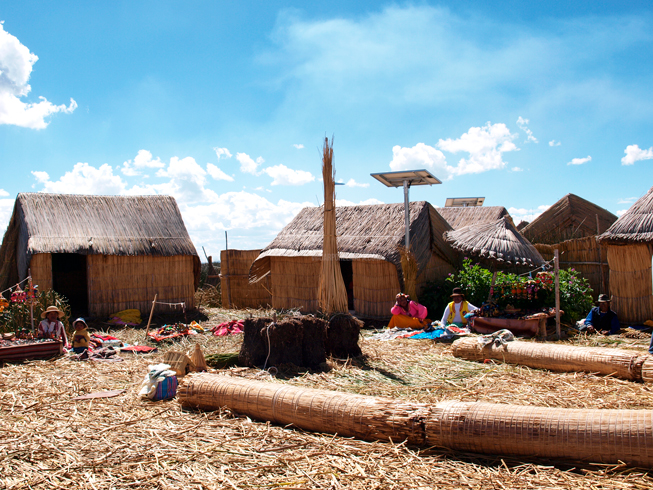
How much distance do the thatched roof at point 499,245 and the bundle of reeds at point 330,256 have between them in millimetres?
4487

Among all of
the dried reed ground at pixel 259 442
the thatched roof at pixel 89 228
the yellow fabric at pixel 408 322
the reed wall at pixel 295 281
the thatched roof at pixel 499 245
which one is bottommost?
the dried reed ground at pixel 259 442

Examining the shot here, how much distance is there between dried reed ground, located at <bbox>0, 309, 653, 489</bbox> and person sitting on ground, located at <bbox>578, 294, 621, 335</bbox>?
3039mm

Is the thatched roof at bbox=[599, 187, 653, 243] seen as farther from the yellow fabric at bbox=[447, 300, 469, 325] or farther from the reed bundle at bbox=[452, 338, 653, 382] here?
the reed bundle at bbox=[452, 338, 653, 382]

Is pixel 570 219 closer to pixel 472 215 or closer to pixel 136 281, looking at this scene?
pixel 472 215

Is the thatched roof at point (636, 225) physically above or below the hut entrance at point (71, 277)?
above

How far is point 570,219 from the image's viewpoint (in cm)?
1592

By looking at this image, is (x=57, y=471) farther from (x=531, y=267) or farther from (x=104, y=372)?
(x=531, y=267)

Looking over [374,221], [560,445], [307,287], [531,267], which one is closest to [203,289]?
[307,287]

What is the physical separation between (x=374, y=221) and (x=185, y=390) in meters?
7.56

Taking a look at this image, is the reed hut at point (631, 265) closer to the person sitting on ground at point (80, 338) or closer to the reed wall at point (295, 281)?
the reed wall at point (295, 281)

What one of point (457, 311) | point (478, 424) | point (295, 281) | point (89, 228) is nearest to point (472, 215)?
point (295, 281)

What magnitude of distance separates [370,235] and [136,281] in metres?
5.68

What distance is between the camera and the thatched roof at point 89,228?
11.4 metres

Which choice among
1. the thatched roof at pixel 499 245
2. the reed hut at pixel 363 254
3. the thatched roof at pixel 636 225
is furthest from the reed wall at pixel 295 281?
the thatched roof at pixel 636 225
